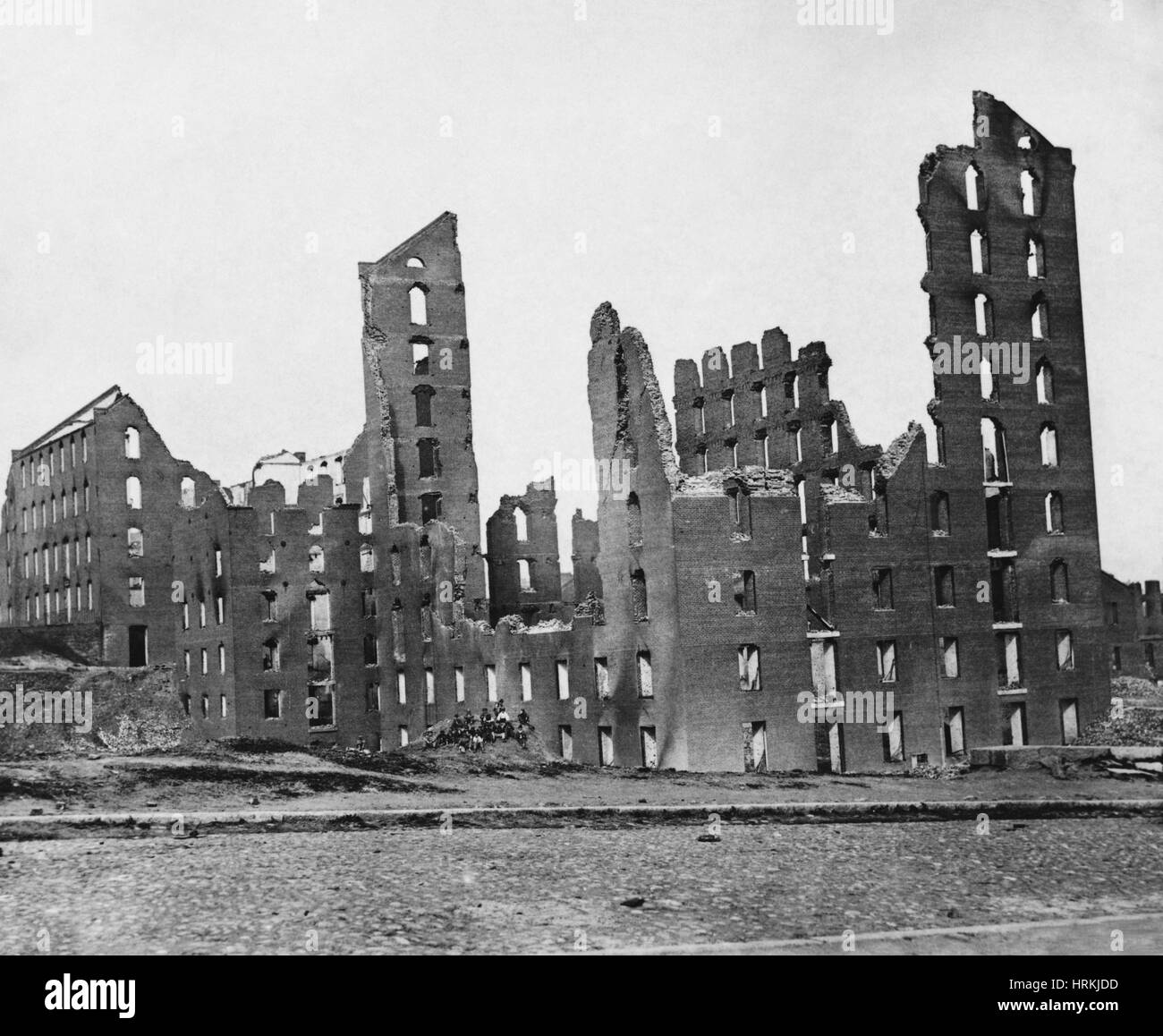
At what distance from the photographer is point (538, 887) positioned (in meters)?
14.2

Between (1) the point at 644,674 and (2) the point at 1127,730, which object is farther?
(2) the point at 1127,730

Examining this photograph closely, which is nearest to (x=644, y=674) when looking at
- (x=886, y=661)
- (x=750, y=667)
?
(x=750, y=667)

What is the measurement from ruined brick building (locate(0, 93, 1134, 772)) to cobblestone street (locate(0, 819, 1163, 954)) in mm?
13946

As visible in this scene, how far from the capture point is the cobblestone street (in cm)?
1230

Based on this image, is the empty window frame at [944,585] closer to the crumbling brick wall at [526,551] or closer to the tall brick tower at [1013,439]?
the tall brick tower at [1013,439]

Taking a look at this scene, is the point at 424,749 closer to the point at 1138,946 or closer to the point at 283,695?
the point at 283,695

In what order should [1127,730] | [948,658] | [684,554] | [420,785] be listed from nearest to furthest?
[420,785], [684,554], [1127,730], [948,658]

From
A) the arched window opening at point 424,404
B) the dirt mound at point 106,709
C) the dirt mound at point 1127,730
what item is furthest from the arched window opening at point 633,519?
the dirt mound at point 106,709

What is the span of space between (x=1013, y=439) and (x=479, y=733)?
1805 centimetres

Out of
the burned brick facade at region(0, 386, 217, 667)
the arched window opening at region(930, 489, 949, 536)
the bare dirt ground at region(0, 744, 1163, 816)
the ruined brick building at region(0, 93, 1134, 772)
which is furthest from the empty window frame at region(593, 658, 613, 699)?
the burned brick facade at region(0, 386, 217, 667)

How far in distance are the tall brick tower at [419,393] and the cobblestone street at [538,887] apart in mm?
30565

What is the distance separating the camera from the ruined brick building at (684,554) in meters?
A: 32.6

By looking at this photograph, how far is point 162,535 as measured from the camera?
5522 cm

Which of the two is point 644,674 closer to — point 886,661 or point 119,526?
point 886,661
